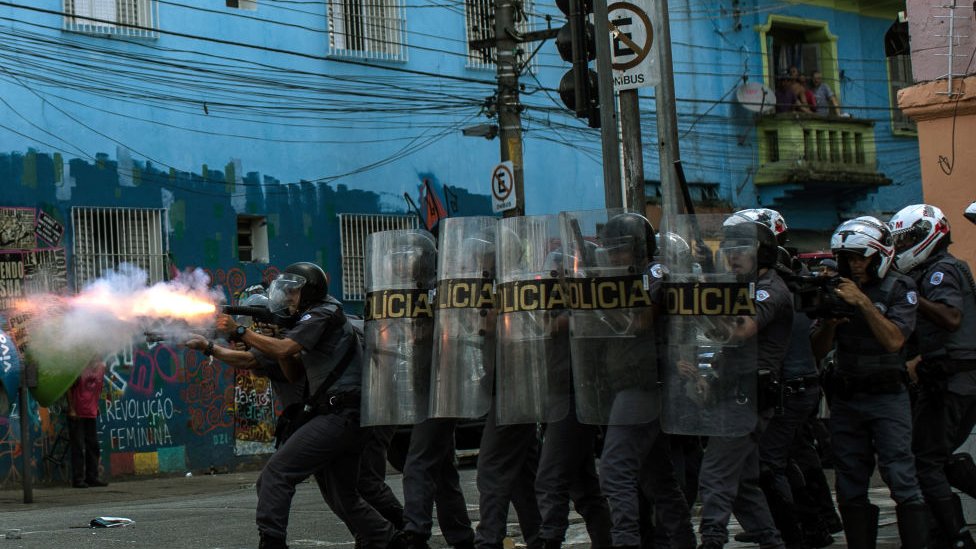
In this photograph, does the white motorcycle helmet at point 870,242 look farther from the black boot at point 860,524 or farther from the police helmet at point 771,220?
the black boot at point 860,524

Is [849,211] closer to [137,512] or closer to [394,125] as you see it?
[394,125]

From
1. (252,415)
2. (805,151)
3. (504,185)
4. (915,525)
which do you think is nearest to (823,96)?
(805,151)

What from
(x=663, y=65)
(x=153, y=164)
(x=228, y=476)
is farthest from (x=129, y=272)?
(x=663, y=65)

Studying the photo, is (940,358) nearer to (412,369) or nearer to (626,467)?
(626,467)

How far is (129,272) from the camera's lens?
18.6m

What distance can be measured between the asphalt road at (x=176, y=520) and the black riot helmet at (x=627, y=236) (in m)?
2.61

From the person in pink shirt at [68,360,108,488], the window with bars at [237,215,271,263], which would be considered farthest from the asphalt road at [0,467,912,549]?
the window with bars at [237,215,271,263]

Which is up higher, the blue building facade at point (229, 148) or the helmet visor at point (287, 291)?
the blue building facade at point (229, 148)

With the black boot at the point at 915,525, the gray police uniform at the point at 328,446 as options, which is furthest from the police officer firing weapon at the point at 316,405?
the black boot at the point at 915,525

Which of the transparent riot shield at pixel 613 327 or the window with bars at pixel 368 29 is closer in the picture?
the transparent riot shield at pixel 613 327

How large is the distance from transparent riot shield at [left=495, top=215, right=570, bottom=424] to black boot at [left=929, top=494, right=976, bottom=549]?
7.23 feet

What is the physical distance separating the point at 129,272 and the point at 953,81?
1064cm

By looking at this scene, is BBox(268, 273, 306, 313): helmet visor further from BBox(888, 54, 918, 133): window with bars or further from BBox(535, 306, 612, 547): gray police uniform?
BBox(888, 54, 918, 133): window with bars

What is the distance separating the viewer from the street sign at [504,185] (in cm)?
1694
